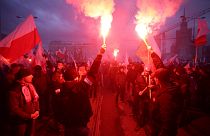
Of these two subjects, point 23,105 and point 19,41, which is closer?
point 23,105

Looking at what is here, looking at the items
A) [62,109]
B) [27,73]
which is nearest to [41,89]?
[27,73]

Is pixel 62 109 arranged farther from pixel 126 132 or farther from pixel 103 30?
pixel 126 132

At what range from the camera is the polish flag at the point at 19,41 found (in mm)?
8425

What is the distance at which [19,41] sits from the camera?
862 centimetres

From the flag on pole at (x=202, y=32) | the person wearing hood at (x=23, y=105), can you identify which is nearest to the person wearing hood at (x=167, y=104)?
the person wearing hood at (x=23, y=105)

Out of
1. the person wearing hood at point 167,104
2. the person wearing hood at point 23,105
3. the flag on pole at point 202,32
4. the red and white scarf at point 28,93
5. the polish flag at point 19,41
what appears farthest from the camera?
the flag on pole at point 202,32

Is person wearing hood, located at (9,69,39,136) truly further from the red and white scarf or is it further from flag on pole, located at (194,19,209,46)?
flag on pole, located at (194,19,209,46)

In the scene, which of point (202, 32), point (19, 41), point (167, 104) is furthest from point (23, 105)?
point (202, 32)

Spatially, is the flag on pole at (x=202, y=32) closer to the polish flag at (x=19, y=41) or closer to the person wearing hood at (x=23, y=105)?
the polish flag at (x=19, y=41)

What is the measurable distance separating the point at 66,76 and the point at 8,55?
14.9ft

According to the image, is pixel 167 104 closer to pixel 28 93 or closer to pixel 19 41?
pixel 28 93

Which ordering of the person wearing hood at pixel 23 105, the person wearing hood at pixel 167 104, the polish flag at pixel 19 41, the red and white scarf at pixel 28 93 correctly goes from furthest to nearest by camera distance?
the polish flag at pixel 19 41 → the red and white scarf at pixel 28 93 → the person wearing hood at pixel 23 105 → the person wearing hood at pixel 167 104

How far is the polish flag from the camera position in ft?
27.6

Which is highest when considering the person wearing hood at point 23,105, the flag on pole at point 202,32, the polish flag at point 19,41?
the flag on pole at point 202,32
